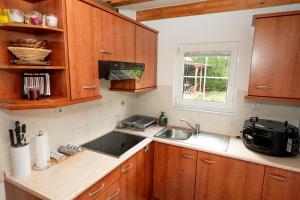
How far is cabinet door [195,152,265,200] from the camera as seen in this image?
66.2 inches

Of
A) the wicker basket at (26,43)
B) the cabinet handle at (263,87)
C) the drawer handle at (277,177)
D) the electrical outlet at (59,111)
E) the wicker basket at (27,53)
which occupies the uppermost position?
the wicker basket at (26,43)

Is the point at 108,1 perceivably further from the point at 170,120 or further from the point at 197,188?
the point at 197,188

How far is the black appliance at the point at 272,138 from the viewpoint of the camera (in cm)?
161

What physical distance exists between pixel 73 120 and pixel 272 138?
1.85 metres

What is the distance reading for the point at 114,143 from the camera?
2.00 m

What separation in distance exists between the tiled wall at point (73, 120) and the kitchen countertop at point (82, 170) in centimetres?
22


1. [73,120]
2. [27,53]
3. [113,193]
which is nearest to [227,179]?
[113,193]

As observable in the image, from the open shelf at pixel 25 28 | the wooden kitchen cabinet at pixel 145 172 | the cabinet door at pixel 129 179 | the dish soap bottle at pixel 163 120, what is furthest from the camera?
the dish soap bottle at pixel 163 120

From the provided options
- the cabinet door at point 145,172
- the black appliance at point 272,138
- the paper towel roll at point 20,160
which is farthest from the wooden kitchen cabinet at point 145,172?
the black appliance at point 272,138

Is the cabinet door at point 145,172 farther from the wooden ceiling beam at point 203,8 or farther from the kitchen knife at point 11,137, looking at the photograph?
the wooden ceiling beam at point 203,8

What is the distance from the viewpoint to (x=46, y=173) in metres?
1.35

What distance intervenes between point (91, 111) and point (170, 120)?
1104mm

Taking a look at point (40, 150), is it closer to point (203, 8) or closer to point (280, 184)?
point (280, 184)

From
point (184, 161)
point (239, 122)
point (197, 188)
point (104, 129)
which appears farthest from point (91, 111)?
point (239, 122)
